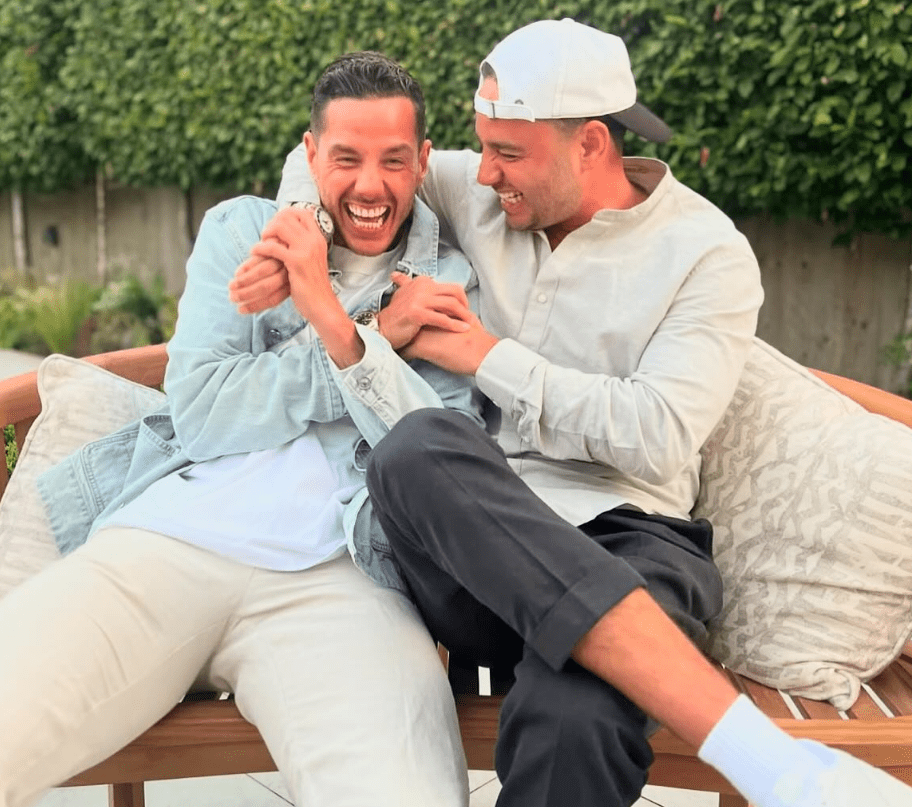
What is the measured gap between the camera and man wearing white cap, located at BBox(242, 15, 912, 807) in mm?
1562

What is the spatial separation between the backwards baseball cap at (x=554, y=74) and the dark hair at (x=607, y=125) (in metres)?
0.02

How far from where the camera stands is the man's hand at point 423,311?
2057mm

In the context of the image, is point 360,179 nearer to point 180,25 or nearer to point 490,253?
point 490,253

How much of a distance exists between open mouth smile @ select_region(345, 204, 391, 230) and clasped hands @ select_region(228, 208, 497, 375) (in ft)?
0.35

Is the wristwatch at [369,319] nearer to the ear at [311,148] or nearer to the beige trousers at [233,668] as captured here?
the ear at [311,148]

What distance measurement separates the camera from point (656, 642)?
1575 millimetres

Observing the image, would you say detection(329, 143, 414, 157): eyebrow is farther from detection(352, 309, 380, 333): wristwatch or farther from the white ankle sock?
the white ankle sock

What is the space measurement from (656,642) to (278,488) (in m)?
0.78

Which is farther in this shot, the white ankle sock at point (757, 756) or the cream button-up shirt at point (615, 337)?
the cream button-up shirt at point (615, 337)

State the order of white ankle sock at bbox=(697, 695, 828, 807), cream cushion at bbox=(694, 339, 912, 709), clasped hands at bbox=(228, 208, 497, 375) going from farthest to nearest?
clasped hands at bbox=(228, 208, 497, 375) → cream cushion at bbox=(694, 339, 912, 709) → white ankle sock at bbox=(697, 695, 828, 807)

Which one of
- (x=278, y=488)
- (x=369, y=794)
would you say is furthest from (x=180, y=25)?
(x=369, y=794)

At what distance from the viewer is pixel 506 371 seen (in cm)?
201

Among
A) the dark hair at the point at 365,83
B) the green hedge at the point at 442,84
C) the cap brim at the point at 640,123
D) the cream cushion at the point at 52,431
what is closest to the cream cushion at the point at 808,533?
the cap brim at the point at 640,123

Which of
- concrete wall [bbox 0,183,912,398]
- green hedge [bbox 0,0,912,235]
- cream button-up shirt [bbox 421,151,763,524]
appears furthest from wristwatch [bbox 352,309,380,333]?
concrete wall [bbox 0,183,912,398]
